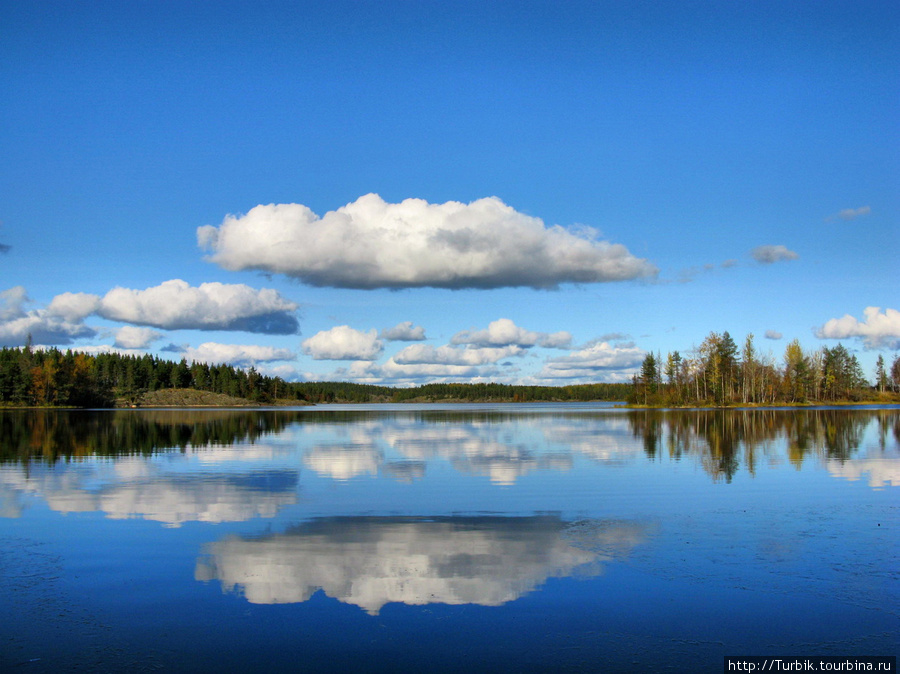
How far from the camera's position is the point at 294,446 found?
4241 cm

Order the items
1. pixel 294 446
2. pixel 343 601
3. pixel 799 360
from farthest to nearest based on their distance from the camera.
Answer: pixel 799 360 < pixel 294 446 < pixel 343 601

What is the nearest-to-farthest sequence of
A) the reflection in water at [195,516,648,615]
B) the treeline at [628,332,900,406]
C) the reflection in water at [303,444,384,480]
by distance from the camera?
the reflection in water at [195,516,648,615]
the reflection in water at [303,444,384,480]
the treeline at [628,332,900,406]

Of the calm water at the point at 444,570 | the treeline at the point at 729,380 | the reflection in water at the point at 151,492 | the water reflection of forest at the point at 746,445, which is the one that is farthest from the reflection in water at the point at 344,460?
the treeline at the point at 729,380

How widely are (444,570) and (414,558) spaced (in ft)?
3.67

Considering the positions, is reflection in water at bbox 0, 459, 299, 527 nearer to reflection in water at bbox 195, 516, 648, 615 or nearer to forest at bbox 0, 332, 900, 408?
reflection in water at bbox 195, 516, 648, 615

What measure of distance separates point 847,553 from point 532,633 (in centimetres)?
852

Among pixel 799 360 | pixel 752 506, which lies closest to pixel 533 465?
pixel 752 506

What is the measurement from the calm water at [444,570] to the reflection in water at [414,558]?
0.23 feet

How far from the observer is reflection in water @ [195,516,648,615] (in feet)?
37.5

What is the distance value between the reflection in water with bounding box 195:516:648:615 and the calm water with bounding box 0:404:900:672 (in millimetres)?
70

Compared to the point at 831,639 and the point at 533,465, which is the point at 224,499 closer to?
the point at 533,465

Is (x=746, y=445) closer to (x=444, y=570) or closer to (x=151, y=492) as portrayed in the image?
(x=444, y=570)

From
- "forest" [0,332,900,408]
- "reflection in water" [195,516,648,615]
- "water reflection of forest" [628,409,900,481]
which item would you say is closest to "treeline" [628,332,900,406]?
"forest" [0,332,900,408]

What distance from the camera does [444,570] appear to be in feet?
41.6
